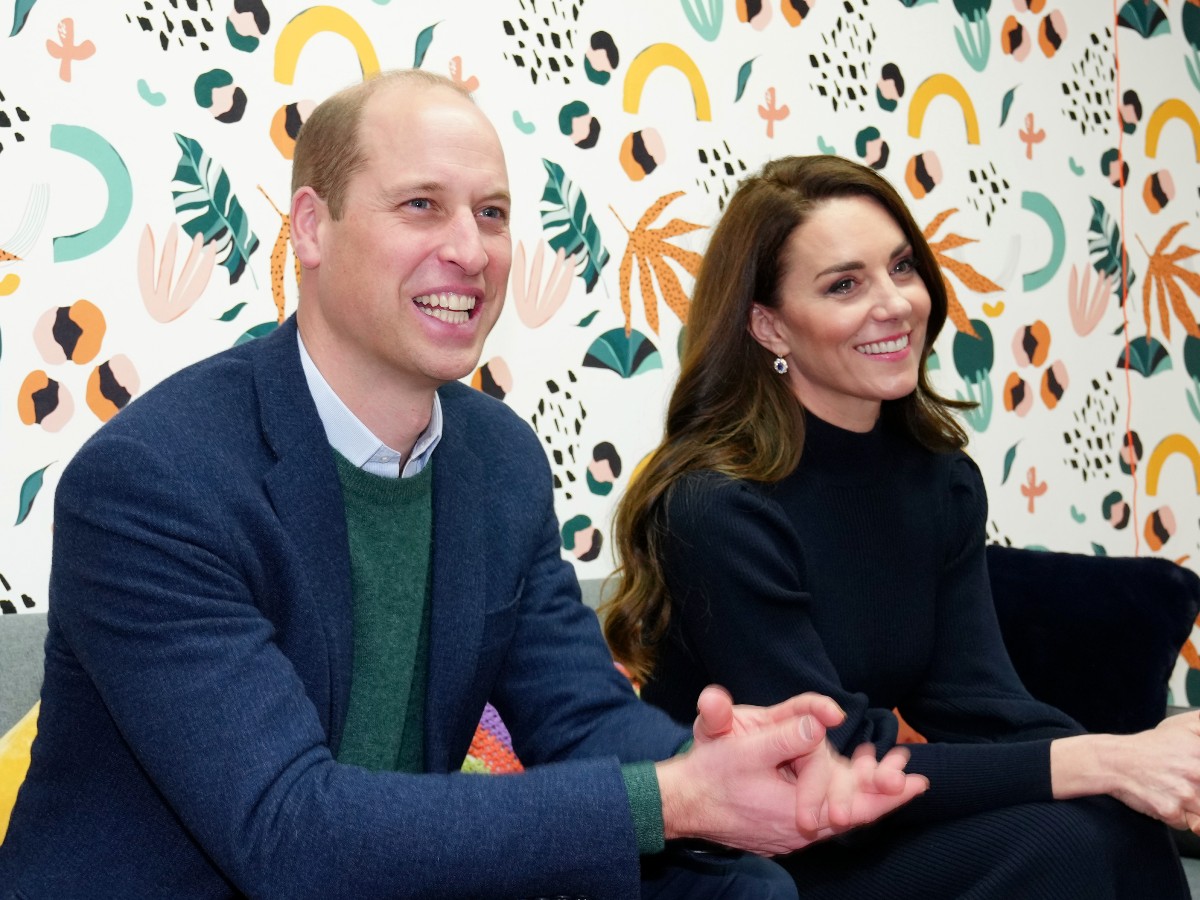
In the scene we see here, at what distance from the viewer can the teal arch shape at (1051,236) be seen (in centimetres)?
331

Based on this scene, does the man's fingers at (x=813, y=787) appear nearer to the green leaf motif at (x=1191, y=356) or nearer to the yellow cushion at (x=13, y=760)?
the yellow cushion at (x=13, y=760)

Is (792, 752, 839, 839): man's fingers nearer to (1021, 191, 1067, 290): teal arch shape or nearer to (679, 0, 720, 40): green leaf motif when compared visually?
(679, 0, 720, 40): green leaf motif

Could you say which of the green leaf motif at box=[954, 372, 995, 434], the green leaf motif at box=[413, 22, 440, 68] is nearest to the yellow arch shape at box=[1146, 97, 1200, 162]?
the green leaf motif at box=[954, 372, 995, 434]

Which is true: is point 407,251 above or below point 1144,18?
below

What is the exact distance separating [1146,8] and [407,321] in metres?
2.90

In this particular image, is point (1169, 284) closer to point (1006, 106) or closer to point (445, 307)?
point (1006, 106)

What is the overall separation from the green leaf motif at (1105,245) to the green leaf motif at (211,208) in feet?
7.34

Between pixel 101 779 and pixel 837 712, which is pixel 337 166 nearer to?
pixel 101 779

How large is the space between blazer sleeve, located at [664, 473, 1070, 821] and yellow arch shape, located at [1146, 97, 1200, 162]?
7.14 ft

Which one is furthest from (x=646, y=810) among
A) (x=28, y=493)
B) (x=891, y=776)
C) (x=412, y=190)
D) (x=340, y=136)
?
(x=28, y=493)

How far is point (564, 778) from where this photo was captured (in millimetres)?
1165

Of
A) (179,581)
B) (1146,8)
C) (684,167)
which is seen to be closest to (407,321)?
(179,581)

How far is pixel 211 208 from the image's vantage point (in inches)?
88.2

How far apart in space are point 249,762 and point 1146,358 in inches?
121
